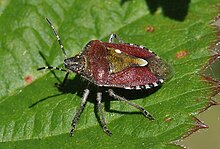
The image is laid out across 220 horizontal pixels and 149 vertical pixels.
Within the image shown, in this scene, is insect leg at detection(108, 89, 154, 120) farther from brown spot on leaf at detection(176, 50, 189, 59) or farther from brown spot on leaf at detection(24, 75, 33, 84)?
brown spot on leaf at detection(24, 75, 33, 84)

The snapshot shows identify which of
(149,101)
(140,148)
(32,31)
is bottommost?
(140,148)

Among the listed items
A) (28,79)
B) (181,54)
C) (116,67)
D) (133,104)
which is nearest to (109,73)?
(116,67)

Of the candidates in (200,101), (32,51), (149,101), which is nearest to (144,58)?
(149,101)

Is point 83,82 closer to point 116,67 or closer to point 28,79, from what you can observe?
point 116,67

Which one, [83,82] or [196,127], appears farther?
[83,82]

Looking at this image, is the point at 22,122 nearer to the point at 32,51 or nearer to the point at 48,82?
the point at 48,82

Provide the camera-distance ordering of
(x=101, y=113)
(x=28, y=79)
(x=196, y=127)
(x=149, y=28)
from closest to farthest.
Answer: (x=196, y=127)
(x=101, y=113)
(x=28, y=79)
(x=149, y=28)

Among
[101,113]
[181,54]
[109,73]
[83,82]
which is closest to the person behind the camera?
[101,113]

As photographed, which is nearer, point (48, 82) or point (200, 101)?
point (200, 101)
